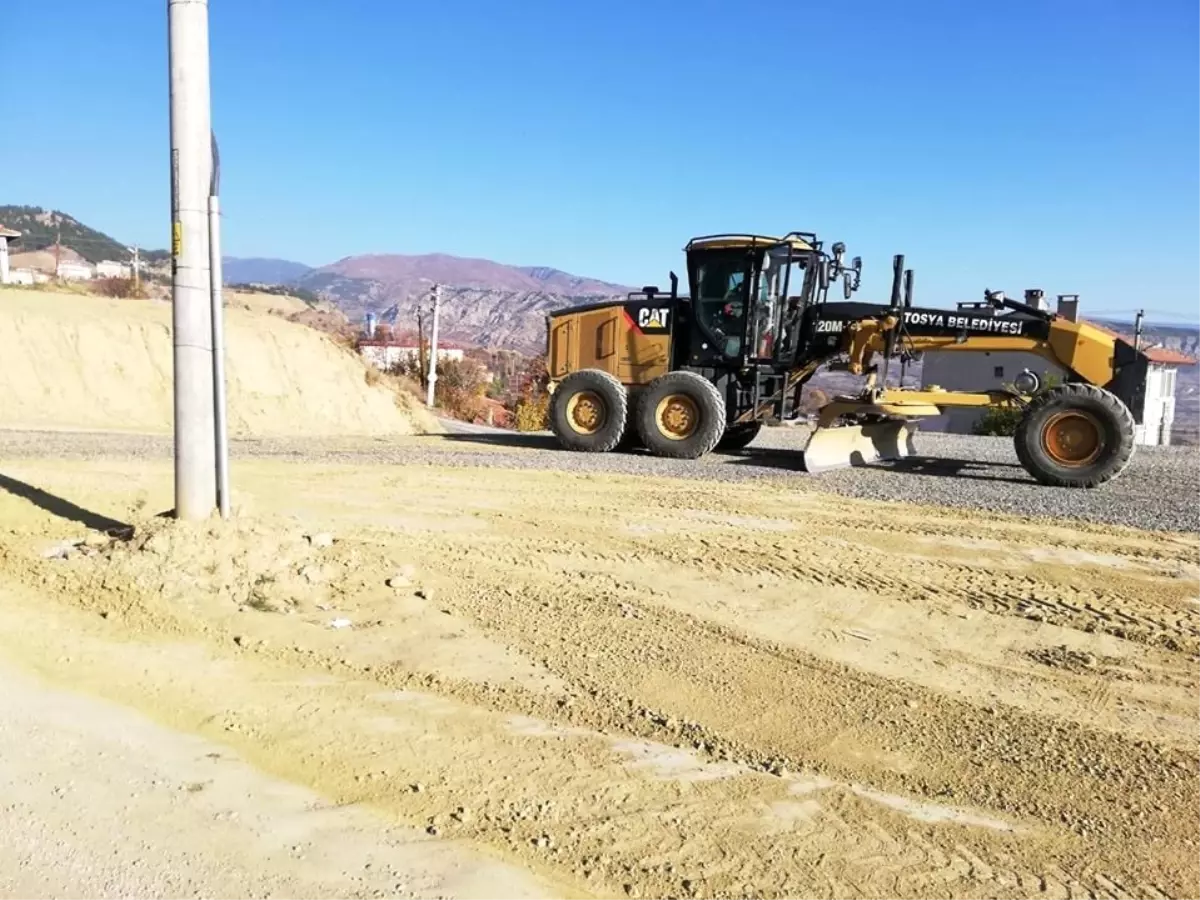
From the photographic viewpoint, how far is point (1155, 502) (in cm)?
973

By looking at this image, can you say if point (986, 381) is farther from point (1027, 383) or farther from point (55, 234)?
point (55, 234)

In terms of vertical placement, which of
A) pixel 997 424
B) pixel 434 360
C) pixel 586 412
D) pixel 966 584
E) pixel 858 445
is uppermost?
pixel 434 360

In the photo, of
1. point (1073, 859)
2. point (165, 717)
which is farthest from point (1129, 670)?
point (165, 717)

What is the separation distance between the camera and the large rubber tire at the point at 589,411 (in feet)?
44.1

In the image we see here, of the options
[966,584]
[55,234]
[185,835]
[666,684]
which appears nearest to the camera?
[185,835]

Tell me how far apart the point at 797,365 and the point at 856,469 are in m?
1.78

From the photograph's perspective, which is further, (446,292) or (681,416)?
(446,292)

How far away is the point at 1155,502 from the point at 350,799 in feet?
30.1

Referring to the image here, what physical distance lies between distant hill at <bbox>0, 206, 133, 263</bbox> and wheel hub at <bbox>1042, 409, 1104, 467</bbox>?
71.9 meters

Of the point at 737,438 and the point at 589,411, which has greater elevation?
the point at 589,411

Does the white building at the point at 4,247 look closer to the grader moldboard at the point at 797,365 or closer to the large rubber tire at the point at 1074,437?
the grader moldboard at the point at 797,365

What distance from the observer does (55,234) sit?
245 ft

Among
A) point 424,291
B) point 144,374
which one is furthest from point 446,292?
point 144,374

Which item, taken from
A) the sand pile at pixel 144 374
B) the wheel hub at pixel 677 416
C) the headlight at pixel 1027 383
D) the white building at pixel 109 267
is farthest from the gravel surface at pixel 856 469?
the white building at pixel 109 267
